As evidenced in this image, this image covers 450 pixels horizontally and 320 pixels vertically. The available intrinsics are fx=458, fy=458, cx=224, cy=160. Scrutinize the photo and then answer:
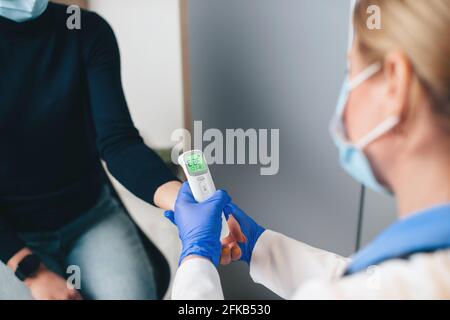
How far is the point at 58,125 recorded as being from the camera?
898mm

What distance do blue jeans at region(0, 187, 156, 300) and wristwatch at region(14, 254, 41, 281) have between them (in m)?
0.04

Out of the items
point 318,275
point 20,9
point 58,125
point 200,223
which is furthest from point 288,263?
point 20,9

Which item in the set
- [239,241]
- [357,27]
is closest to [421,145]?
[357,27]

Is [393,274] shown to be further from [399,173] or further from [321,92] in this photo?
[321,92]

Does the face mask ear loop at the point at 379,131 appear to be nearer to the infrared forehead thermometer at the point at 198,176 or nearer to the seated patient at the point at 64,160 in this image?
the infrared forehead thermometer at the point at 198,176

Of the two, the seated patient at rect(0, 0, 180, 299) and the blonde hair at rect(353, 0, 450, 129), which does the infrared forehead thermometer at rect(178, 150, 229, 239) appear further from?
the blonde hair at rect(353, 0, 450, 129)

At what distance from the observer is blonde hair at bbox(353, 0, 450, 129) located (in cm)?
47

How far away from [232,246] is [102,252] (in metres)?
0.33

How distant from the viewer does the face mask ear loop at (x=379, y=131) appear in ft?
1.66

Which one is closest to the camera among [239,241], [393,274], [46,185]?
[393,274]

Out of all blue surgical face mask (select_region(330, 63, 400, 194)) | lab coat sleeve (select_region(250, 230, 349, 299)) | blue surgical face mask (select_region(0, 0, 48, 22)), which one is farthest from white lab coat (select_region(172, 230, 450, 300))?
blue surgical face mask (select_region(0, 0, 48, 22))

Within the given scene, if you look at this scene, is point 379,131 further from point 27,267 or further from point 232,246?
point 27,267
